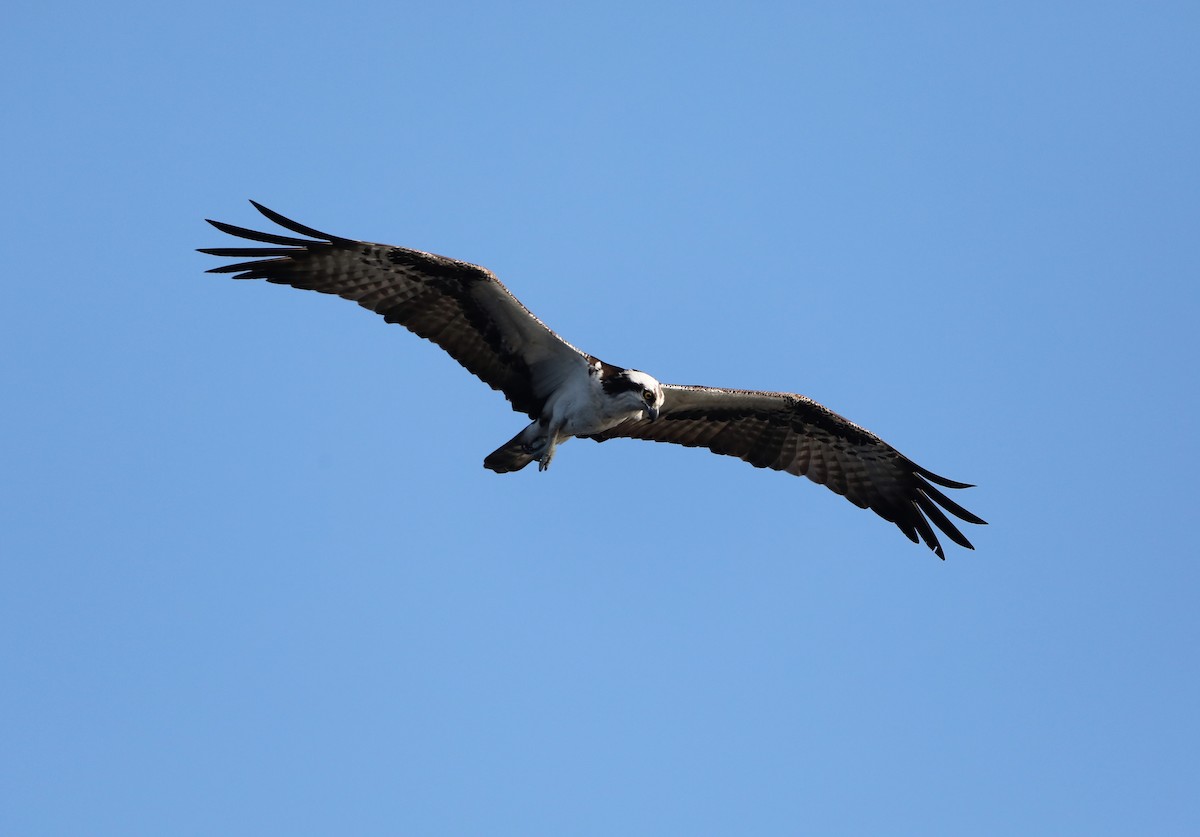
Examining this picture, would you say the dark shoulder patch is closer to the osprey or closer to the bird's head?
the osprey

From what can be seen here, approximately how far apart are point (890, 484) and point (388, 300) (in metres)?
5.41

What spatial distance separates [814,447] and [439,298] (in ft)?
13.8

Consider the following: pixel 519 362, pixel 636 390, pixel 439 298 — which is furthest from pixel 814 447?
pixel 439 298

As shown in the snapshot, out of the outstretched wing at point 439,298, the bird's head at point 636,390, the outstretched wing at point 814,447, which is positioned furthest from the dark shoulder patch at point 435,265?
the outstretched wing at point 814,447

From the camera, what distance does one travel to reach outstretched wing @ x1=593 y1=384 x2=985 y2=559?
13281mm

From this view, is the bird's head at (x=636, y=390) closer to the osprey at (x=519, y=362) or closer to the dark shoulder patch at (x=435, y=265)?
the osprey at (x=519, y=362)

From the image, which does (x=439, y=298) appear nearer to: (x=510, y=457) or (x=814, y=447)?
(x=510, y=457)

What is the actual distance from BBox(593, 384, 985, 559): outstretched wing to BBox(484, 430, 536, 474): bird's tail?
1256 millimetres

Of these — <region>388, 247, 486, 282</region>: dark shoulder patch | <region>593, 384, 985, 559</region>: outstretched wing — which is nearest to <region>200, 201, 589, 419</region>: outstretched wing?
<region>388, 247, 486, 282</region>: dark shoulder patch

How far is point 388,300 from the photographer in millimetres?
12070

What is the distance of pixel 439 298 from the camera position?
12.1m

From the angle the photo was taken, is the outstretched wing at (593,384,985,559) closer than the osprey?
No

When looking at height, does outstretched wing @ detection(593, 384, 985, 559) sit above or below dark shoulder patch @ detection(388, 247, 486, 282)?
below

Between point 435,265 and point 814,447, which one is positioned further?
point 814,447
